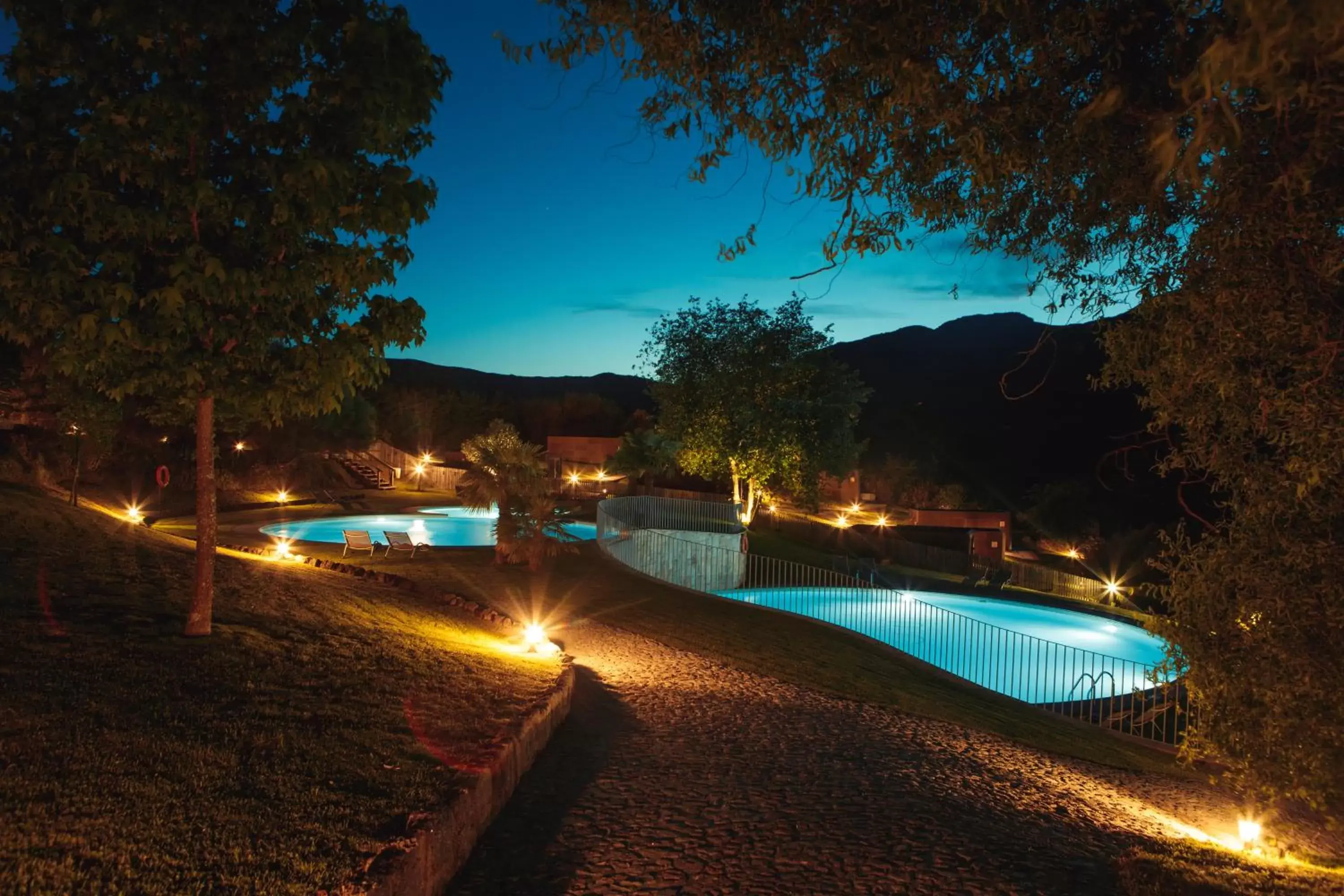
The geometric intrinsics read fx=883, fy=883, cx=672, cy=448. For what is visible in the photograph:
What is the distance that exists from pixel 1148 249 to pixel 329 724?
6698 mm

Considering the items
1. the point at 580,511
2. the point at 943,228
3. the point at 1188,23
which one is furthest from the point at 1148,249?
the point at 580,511

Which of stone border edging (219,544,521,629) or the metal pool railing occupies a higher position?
stone border edging (219,544,521,629)

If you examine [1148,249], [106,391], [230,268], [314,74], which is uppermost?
[314,74]

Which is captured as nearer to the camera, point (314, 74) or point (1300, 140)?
point (1300, 140)

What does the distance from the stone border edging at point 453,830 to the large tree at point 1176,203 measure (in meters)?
3.78

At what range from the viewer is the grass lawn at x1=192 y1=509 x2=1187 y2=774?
10320 millimetres

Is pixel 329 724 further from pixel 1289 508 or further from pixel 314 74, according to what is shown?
pixel 1289 508

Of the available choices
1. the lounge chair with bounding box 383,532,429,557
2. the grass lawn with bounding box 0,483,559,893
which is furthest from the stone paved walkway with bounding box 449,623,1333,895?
the lounge chair with bounding box 383,532,429,557

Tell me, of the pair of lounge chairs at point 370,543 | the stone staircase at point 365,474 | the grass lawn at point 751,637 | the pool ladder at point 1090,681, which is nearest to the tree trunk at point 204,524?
the grass lawn at point 751,637

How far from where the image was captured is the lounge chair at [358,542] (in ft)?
58.9

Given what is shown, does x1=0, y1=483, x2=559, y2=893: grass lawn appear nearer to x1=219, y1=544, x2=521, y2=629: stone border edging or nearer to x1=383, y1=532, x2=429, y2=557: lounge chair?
x1=219, y1=544, x2=521, y2=629: stone border edging

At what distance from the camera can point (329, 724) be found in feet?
18.6

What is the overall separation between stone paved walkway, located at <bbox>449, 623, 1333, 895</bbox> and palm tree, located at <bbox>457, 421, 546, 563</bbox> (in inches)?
294

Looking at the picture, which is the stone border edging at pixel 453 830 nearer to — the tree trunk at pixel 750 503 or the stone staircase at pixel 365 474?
the tree trunk at pixel 750 503
